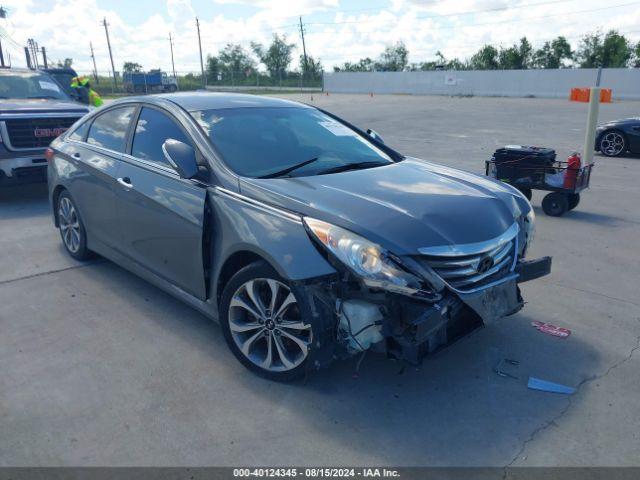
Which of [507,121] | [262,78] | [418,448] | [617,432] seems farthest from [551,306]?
[262,78]

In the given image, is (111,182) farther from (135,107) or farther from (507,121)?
(507,121)

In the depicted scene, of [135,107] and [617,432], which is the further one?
[135,107]

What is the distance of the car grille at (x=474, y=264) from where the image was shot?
9.92 ft

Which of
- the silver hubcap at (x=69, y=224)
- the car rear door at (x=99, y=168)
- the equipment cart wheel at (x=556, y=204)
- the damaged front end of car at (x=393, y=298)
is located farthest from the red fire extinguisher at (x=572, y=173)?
the silver hubcap at (x=69, y=224)

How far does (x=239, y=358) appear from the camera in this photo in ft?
11.5

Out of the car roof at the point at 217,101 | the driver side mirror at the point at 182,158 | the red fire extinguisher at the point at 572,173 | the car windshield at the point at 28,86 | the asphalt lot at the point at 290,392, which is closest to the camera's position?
the asphalt lot at the point at 290,392

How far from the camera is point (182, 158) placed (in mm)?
3660

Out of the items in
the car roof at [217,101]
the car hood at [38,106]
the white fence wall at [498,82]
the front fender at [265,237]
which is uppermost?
the car roof at [217,101]

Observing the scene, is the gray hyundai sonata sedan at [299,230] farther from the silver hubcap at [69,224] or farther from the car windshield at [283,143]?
the silver hubcap at [69,224]

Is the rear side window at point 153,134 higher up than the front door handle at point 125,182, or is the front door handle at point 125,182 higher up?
the rear side window at point 153,134

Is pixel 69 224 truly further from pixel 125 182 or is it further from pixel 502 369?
pixel 502 369

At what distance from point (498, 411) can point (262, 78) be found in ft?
226

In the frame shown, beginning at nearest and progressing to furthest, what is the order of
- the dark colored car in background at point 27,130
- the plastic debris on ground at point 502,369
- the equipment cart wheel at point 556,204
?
the plastic debris on ground at point 502,369
the equipment cart wheel at point 556,204
the dark colored car in background at point 27,130

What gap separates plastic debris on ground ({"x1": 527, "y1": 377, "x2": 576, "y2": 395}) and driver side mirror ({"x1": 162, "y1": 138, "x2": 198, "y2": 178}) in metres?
2.51
